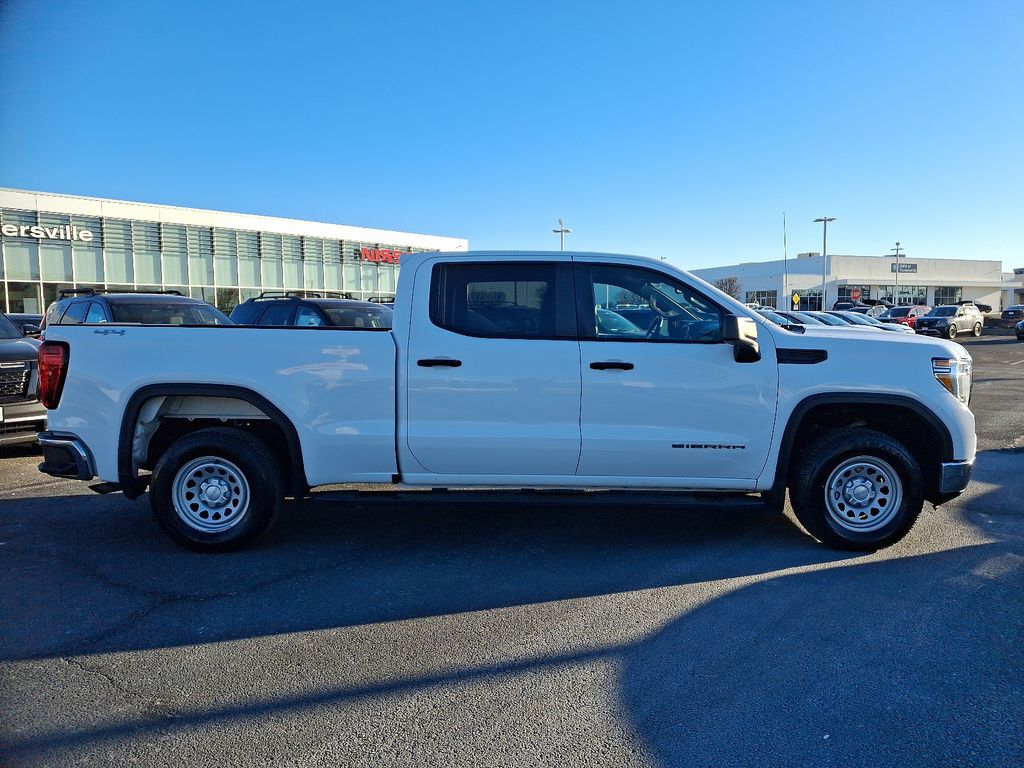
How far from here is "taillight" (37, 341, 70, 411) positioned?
16.9ft

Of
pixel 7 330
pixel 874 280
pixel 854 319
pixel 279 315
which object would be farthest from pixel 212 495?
pixel 874 280

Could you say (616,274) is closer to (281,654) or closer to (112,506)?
(281,654)

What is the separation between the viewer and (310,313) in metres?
12.5

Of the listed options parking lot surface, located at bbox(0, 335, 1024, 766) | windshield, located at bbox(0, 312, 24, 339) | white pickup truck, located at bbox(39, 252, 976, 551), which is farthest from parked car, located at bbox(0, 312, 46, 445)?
white pickup truck, located at bbox(39, 252, 976, 551)

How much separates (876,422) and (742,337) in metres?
1.45

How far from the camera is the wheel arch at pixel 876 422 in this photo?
509cm

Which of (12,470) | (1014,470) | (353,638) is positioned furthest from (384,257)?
(353,638)

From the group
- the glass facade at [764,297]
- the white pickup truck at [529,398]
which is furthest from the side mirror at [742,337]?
the glass facade at [764,297]

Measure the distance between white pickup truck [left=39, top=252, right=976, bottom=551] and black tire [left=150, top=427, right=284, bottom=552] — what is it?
0.01 meters

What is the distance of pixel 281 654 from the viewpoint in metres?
3.75

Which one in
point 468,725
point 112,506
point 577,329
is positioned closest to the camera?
point 468,725

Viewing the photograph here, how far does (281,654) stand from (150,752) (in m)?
0.86

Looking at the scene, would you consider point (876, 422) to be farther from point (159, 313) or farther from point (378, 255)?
point (378, 255)

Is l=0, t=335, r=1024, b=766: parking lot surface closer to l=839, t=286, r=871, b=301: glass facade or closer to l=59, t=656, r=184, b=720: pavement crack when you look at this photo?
l=59, t=656, r=184, b=720: pavement crack
